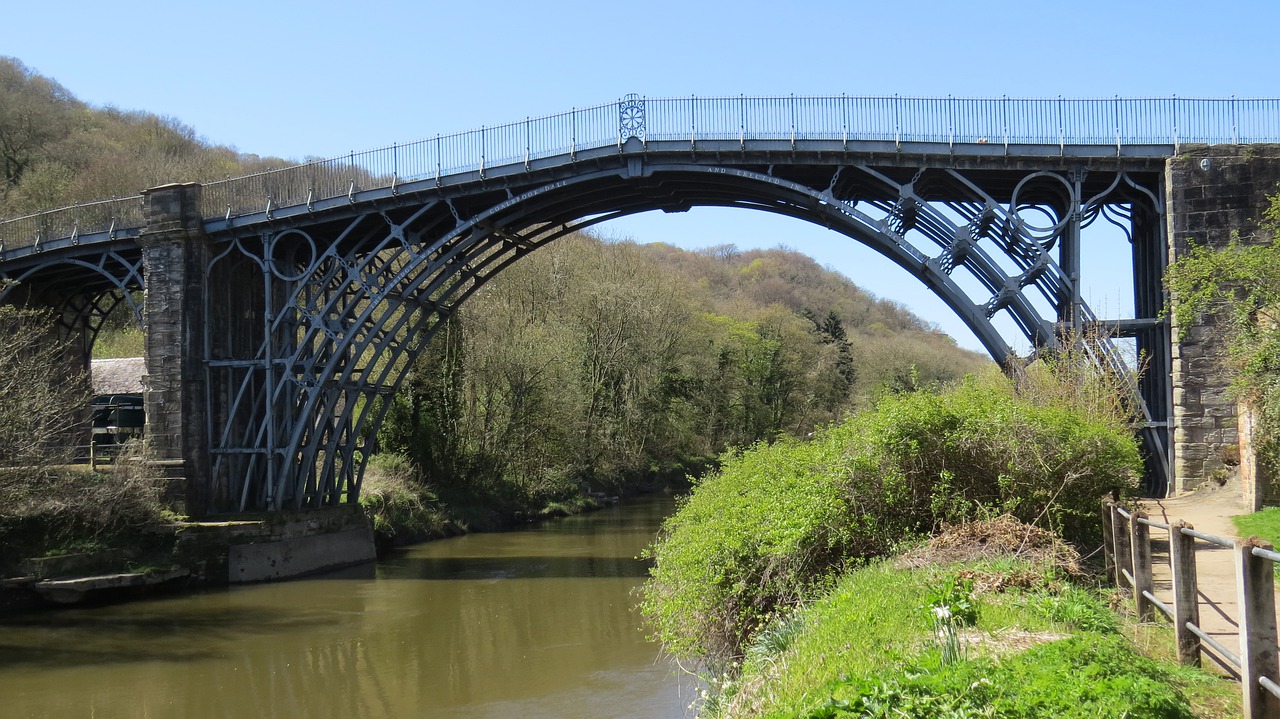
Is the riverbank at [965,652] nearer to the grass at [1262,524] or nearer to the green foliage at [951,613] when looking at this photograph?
the green foliage at [951,613]

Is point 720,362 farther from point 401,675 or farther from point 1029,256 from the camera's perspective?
point 401,675

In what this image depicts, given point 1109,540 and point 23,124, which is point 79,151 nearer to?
point 23,124

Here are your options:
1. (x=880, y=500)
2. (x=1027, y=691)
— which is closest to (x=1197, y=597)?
(x=1027, y=691)

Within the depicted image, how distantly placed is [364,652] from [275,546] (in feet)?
24.6

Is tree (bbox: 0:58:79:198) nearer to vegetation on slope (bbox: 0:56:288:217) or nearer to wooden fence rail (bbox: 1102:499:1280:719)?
vegetation on slope (bbox: 0:56:288:217)

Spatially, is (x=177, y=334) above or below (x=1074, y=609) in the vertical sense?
above

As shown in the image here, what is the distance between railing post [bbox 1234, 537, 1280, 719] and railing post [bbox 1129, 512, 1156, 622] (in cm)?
235

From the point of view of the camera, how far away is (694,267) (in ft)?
297

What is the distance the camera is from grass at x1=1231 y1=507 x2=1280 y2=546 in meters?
11.3

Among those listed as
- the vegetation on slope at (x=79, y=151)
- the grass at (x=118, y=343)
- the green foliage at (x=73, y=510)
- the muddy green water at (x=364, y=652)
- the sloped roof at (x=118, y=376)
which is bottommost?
the muddy green water at (x=364, y=652)

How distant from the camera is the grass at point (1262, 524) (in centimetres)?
1132

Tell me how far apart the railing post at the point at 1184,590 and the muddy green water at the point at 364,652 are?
559 centimetres

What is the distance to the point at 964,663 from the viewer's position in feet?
17.2

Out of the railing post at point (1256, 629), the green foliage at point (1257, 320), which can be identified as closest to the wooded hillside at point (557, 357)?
the green foliage at point (1257, 320)
